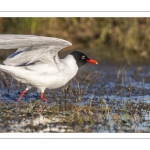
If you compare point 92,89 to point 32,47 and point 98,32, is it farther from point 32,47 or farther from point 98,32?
point 98,32

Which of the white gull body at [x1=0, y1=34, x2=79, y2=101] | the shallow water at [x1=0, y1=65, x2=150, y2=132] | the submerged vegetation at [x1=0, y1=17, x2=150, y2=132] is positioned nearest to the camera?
the shallow water at [x1=0, y1=65, x2=150, y2=132]

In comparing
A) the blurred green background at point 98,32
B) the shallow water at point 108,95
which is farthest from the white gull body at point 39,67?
the blurred green background at point 98,32

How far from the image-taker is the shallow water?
760cm

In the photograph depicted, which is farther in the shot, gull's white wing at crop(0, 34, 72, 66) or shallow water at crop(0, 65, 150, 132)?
gull's white wing at crop(0, 34, 72, 66)

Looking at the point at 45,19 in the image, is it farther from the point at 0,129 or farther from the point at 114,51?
the point at 0,129

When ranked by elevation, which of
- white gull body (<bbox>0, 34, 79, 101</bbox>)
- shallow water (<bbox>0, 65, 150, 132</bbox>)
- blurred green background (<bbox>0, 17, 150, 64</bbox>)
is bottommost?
shallow water (<bbox>0, 65, 150, 132</bbox>)

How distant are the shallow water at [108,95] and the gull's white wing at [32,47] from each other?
74 cm

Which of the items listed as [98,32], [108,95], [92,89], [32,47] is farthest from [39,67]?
[98,32]

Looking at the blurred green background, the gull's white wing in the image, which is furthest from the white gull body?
the blurred green background

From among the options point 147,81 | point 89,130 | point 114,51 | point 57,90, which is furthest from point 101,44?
point 89,130

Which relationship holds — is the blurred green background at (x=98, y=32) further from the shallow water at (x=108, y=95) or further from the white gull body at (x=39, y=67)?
the white gull body at (x=39, y=67)

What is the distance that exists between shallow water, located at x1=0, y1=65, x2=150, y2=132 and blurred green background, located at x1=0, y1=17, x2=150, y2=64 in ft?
4.39

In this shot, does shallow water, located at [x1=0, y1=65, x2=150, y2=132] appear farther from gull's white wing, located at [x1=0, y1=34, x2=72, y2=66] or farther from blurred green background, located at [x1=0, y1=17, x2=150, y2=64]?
blurred green background, located at [x1=0, y1=17, x2=150, y2=64]

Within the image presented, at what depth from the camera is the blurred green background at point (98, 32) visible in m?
15.1
